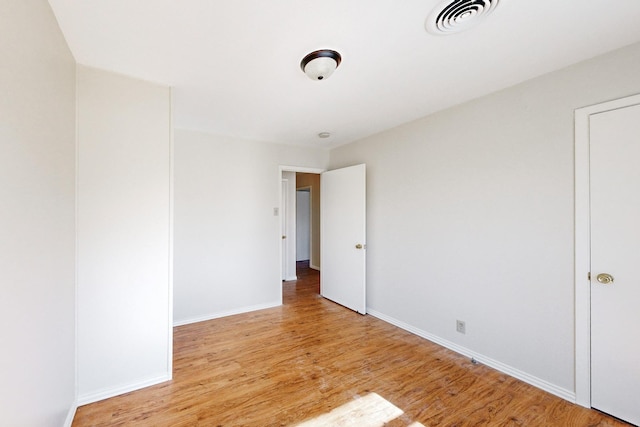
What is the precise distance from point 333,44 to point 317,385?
248 cm

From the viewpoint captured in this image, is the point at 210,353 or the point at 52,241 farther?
the point at 210,353

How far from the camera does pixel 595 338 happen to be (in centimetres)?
183

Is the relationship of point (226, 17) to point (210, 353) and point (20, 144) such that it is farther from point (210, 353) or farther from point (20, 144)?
point (210, 353)

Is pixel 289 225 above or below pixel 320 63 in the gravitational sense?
below

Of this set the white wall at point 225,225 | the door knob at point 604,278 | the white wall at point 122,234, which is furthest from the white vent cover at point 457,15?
the white wall at point 225,225

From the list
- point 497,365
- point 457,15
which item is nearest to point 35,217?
point 457,15

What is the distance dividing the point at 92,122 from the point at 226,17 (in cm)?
132

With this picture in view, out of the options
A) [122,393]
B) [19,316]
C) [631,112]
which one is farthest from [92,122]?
[631,112]

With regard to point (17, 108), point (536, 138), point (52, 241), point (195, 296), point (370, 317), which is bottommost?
point (370, 317)

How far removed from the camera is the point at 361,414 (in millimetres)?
1835

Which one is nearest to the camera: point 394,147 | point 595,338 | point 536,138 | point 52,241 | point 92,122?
point 52,241

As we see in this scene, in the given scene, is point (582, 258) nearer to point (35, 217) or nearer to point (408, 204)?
point (408, 204)

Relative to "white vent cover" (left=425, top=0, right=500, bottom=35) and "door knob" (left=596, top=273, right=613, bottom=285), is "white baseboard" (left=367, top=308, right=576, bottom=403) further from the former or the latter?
"white vent cover" (left=425, top=0, right=500, bottom=35)

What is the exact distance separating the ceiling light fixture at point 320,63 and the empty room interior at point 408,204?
14mm
